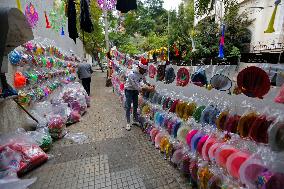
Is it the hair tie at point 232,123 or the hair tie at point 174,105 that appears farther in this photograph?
the hair tie at point 174,105

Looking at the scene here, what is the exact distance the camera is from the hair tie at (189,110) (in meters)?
2.83

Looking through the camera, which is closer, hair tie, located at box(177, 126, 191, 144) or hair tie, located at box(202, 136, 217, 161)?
hair tie, located at box(202, 136, 217, 161)

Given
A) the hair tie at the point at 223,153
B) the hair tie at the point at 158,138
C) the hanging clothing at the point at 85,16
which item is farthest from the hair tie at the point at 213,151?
the hanging clothing at the point at 85,16

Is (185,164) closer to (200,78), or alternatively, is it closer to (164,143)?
(164,143)

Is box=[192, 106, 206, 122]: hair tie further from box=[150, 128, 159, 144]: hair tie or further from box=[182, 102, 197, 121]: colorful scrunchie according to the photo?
box=[150, 128, 159, 144]: hair tie

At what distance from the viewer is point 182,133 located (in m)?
3.06

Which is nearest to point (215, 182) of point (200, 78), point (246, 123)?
point (246, 123)

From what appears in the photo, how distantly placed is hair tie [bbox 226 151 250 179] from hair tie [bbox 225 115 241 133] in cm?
22

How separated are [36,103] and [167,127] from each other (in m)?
3.43

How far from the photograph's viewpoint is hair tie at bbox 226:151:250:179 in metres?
1.95

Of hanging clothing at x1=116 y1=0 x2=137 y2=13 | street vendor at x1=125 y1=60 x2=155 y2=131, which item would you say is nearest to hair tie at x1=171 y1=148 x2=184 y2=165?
street vendor at x1=125 y1=60 x2=155 y2=131

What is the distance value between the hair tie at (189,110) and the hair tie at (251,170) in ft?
3.37

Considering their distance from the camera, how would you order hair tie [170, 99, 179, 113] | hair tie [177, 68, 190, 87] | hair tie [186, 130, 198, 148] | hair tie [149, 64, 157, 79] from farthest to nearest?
1. hair tie [149, 64, 157, 79]
2. hair tie [170, 99, 179, 113]
3. hair tie [177, 68, 190, 87]
4. hair tie [186, 130, 198, 148]

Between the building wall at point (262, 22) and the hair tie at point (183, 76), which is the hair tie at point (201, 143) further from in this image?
the building wall at point (262, 22)
